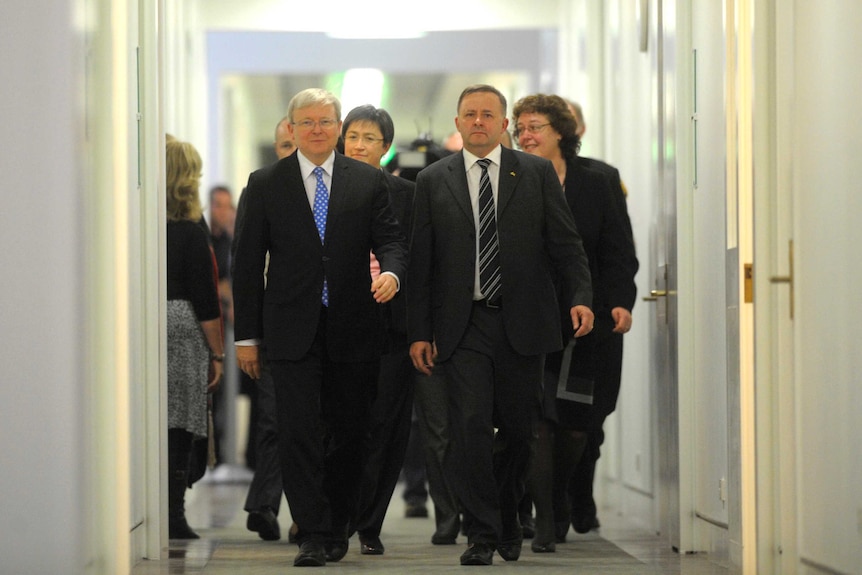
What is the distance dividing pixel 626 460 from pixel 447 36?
469 cm

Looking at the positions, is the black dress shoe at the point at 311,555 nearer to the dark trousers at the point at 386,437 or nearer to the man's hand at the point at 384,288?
the dark trousers at the point at 386,437

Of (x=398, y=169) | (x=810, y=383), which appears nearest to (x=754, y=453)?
(x=810, y=383)

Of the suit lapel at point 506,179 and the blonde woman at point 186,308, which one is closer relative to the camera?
the suit lapel at point 506,179

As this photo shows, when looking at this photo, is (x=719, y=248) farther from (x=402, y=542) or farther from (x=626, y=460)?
(x=626, y=460)

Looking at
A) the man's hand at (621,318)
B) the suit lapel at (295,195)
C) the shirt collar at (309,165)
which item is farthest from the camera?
the man's hand at (621,318)

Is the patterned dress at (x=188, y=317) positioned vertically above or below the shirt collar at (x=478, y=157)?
below

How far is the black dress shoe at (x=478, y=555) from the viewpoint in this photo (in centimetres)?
524

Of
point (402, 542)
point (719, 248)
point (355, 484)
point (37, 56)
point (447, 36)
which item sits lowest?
point (402, 542)

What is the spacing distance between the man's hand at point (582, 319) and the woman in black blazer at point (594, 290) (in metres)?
0.87

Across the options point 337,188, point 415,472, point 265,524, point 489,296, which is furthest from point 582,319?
point 415,472

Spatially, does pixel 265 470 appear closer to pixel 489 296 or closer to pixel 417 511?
pixel 489 296

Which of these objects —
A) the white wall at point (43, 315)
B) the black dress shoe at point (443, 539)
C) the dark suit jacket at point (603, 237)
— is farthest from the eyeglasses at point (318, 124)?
the black dress shoe at point (443, 539)

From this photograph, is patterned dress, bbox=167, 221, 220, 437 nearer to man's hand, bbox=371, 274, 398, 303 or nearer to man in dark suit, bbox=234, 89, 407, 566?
man in dark suit, bbox=234, 89, 407, 566

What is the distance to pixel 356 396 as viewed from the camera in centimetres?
539
